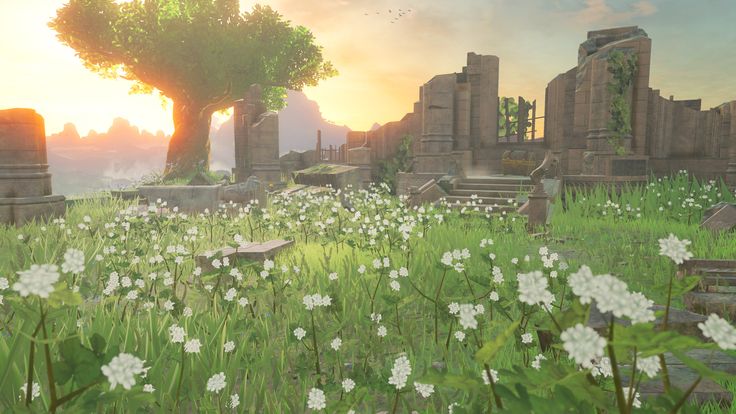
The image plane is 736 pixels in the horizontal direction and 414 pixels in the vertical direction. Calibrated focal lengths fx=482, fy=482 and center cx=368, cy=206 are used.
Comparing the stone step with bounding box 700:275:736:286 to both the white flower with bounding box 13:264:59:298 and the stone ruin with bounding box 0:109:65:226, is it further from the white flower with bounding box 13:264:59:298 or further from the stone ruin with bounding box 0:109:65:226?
the stone ruin with bounding box 0:109:65:226

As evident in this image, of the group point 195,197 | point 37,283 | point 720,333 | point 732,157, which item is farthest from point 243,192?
point 732,157

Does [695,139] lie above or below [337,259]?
above

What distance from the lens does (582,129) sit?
16.0 m

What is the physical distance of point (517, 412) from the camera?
3.86 feet

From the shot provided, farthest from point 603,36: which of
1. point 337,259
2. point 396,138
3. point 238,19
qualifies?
point 238,19

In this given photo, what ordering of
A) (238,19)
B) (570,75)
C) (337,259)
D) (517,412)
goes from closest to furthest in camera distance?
(517,412), (337,259), (570,75), (238,19)

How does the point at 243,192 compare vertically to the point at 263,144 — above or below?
below

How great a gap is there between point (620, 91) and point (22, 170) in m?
14.7

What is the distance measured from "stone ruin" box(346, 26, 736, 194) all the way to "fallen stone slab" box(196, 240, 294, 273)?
8.15 metres

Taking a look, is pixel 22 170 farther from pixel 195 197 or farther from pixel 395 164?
pixel 395 164

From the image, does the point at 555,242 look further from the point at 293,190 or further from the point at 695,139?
the point at 695,139

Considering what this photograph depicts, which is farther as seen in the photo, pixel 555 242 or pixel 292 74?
pixel 292 74

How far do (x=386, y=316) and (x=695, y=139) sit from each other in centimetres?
1663

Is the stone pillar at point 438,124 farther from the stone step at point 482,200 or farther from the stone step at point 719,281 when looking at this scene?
the stone step at point 719,281
